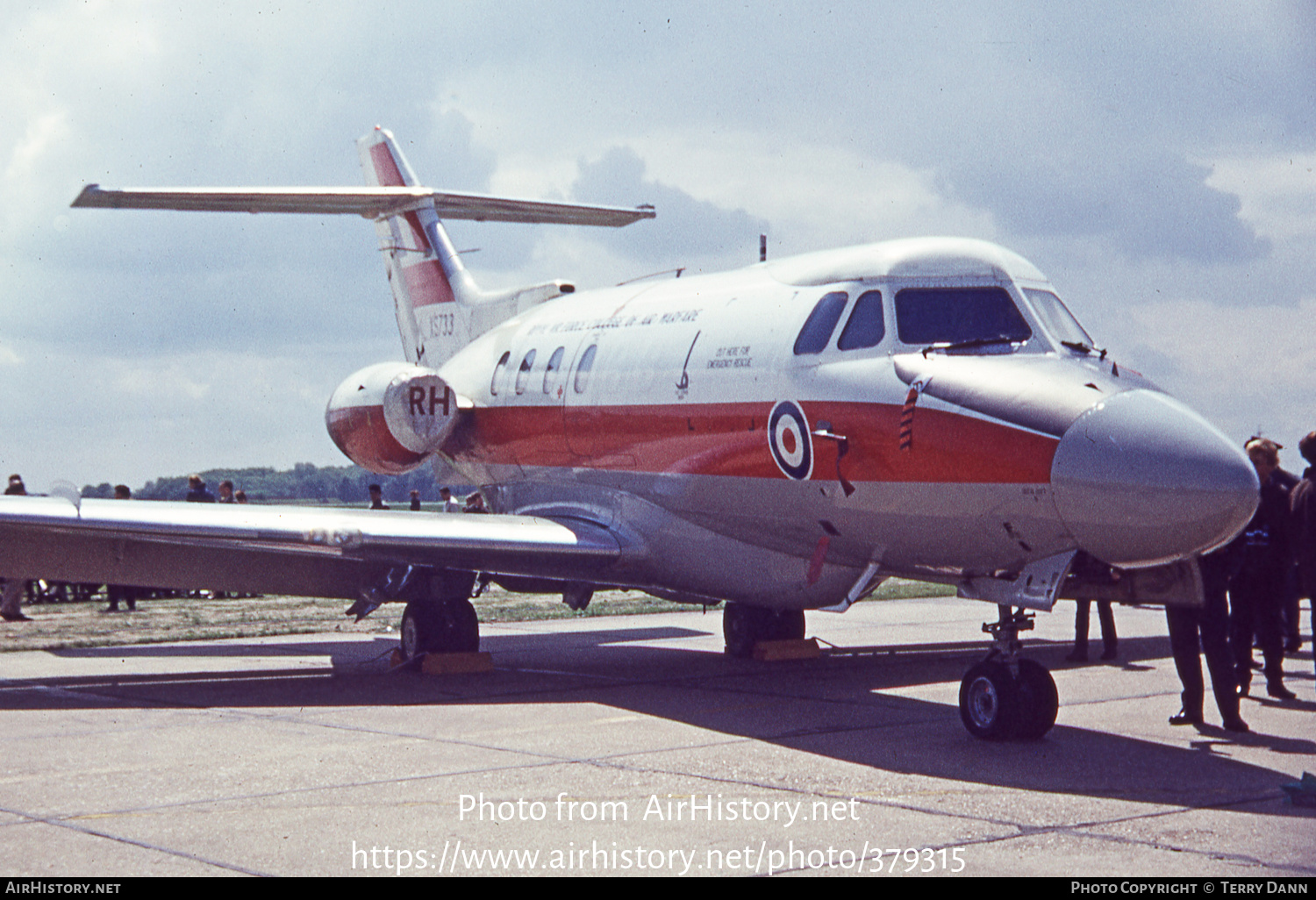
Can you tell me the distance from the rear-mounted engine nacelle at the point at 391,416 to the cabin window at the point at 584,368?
7.40 ft

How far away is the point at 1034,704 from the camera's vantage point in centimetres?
892

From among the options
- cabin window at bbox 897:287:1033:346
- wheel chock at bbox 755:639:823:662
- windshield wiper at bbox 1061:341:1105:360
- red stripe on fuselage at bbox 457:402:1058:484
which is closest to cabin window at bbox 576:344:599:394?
red stripe on fuselage at bbox 457:402:1058:484

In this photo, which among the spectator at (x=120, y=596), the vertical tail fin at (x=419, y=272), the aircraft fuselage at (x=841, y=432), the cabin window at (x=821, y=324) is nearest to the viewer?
the aircraft fuselage at (x=841, y=432)

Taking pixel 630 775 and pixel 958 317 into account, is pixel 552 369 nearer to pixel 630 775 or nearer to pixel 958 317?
pixel 958 317

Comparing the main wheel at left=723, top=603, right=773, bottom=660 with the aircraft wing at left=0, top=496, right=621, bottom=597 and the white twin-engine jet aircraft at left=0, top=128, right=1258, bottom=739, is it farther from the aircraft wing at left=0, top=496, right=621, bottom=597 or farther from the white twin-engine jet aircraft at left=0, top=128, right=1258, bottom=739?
the aircraft wing at left=0, top=496, right=621, bottom=597

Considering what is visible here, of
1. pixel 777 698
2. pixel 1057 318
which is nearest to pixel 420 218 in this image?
pixel 777 698

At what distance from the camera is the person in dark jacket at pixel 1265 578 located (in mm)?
10797

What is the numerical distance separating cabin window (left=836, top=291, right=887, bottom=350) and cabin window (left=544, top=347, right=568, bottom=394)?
4.68m

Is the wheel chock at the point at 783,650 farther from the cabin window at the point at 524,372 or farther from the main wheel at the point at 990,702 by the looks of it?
the main wheel at the point at 990,702

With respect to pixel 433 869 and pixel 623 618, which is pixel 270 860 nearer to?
pixel 433 869

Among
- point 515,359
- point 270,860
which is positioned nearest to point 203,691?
point 515,359

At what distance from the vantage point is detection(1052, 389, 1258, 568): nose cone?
25.6ft

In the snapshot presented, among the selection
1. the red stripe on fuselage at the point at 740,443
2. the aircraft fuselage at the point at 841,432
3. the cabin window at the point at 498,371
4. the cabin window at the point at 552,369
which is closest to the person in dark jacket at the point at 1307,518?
the aircraft fuselage at the point at 841,432
